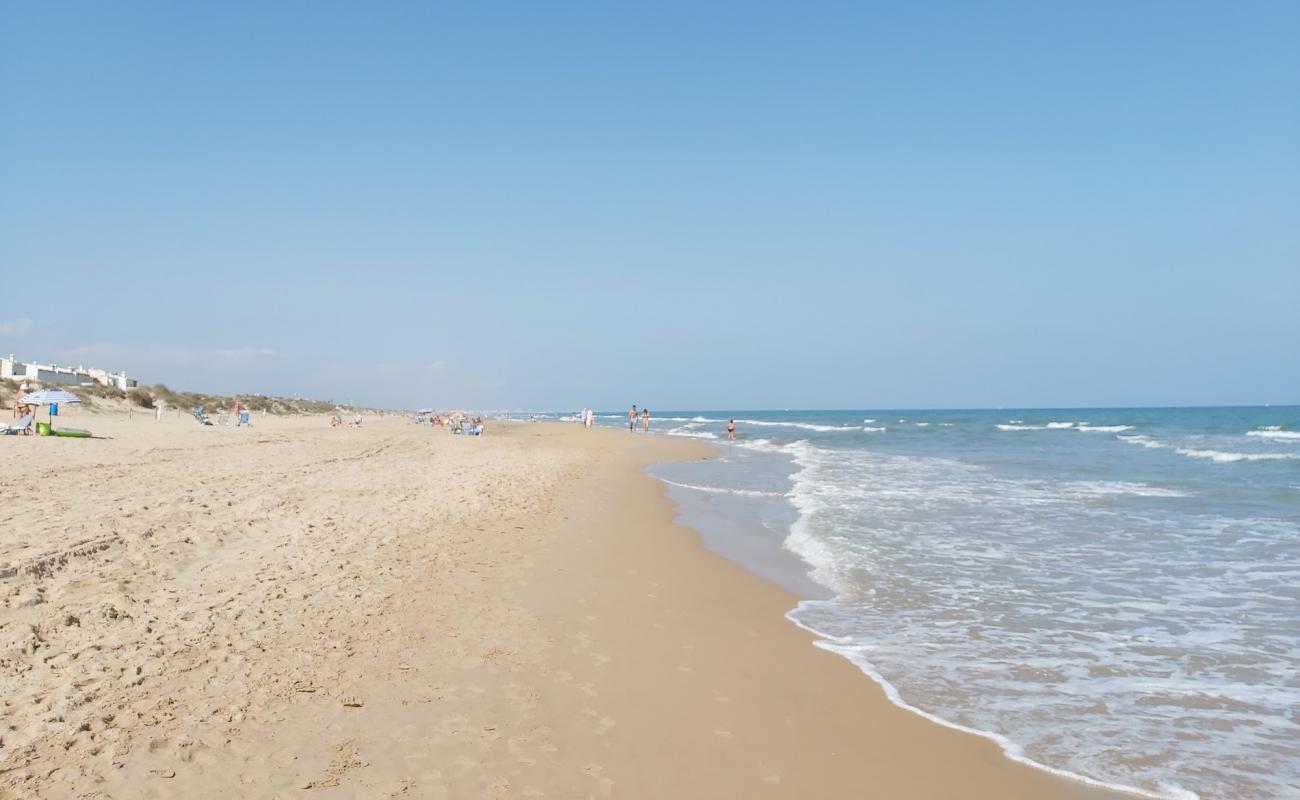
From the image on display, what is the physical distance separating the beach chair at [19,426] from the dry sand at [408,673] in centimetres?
1376

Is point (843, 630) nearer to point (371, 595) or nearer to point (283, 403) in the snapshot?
point (371, 595)

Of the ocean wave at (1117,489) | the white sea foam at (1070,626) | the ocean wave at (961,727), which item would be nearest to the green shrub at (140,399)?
the white sea foam at (1070,626)

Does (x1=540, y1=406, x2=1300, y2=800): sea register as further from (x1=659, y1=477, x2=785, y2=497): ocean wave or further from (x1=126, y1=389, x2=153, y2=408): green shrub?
(x1=126, y1=389, x2=153, y2=408): green shrub

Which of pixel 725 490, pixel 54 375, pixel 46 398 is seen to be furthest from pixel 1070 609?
pixel 54 375

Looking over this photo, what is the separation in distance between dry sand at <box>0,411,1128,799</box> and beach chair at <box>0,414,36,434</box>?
13.8 m

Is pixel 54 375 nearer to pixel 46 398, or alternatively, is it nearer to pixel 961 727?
pixel 46 398

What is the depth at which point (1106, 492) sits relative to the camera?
17.8m

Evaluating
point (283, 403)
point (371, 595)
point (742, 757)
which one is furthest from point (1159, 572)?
point (283, 403)

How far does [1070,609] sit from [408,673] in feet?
22.0

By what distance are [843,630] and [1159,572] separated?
5.35 m

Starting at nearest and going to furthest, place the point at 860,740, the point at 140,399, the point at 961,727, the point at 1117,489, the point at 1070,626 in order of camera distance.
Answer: the point at 860,740 → the point at 961,727 → the point at 1070,626 → the point at 1117,489 → the point at 140,399

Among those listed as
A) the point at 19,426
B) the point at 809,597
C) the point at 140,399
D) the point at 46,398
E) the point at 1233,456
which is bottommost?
the point at 809,597

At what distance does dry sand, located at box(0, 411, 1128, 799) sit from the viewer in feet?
12.7

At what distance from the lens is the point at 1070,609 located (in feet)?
24.9
